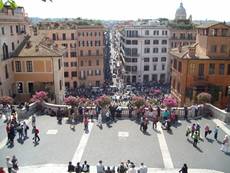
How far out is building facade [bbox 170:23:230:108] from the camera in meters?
45.2

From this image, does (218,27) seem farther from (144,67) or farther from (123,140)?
(144,67)

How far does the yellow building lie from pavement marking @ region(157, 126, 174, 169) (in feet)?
64.4

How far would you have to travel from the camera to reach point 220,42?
45312 millimetres

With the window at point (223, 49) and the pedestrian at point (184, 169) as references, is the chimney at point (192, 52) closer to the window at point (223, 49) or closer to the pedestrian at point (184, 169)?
the window at point (223, 49)

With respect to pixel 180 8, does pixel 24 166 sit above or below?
below

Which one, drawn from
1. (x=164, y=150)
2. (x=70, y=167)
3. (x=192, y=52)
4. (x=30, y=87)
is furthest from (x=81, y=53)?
(x=70, y=167)

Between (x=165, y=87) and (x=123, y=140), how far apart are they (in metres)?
59.8

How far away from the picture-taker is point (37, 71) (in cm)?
4297

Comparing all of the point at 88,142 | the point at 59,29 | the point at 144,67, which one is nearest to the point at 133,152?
the point at 88,142

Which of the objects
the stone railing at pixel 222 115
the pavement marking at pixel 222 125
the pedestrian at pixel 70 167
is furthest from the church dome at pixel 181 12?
the pedestrian at pixel 70 167

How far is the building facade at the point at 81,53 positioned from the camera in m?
80.1

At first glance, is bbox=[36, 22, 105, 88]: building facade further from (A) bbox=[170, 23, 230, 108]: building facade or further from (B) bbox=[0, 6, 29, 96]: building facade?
(A) bbox=[170, 23, 230, 108]: building facade

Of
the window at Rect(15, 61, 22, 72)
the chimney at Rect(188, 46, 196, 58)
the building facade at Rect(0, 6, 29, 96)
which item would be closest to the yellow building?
the window at Rect(15, 61, 22, 72)

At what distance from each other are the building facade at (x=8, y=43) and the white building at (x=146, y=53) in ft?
143
